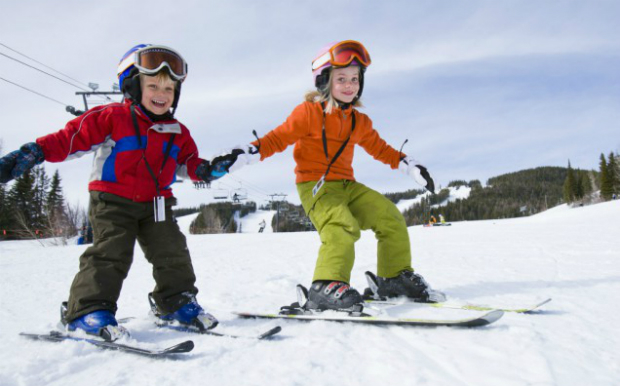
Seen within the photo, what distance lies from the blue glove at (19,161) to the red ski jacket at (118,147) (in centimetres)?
7

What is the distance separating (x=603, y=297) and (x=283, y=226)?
281ft

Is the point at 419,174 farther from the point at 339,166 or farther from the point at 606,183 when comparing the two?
the point at 606,183

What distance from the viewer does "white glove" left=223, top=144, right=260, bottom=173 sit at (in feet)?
8.72

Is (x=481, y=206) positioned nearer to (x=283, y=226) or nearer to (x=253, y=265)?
(x=283, y=226)

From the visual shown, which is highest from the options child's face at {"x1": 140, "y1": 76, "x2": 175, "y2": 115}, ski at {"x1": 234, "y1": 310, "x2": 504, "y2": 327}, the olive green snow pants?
child's face at {"x1": 140, "y1": 76, "x2": 175, "y2": 115}

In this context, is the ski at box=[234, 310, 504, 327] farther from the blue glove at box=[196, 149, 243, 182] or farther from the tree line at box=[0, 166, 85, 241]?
the tree line at box=[0, 166, 85, 241]

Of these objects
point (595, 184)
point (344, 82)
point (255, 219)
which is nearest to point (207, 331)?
point (344, 82)

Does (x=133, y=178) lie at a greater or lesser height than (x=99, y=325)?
greater

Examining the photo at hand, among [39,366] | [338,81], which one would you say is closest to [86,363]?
[39,366]

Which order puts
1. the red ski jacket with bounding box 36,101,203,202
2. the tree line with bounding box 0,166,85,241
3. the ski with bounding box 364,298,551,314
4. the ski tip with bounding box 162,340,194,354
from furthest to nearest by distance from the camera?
the tree line with bounding box 0,166,85,241 → the red ski jacket with bounding box 36,101,203,202 → the ski with bounding box 364,298,551,314 → the ski tip with bounding box 162,340,194,354

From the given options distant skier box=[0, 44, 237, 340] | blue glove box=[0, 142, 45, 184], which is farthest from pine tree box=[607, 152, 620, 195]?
blue glove box=[0, 142, 45, 184]

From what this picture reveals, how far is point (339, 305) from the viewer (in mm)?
2291

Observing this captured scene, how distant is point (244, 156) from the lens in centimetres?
269

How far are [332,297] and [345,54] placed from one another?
1.91 m
